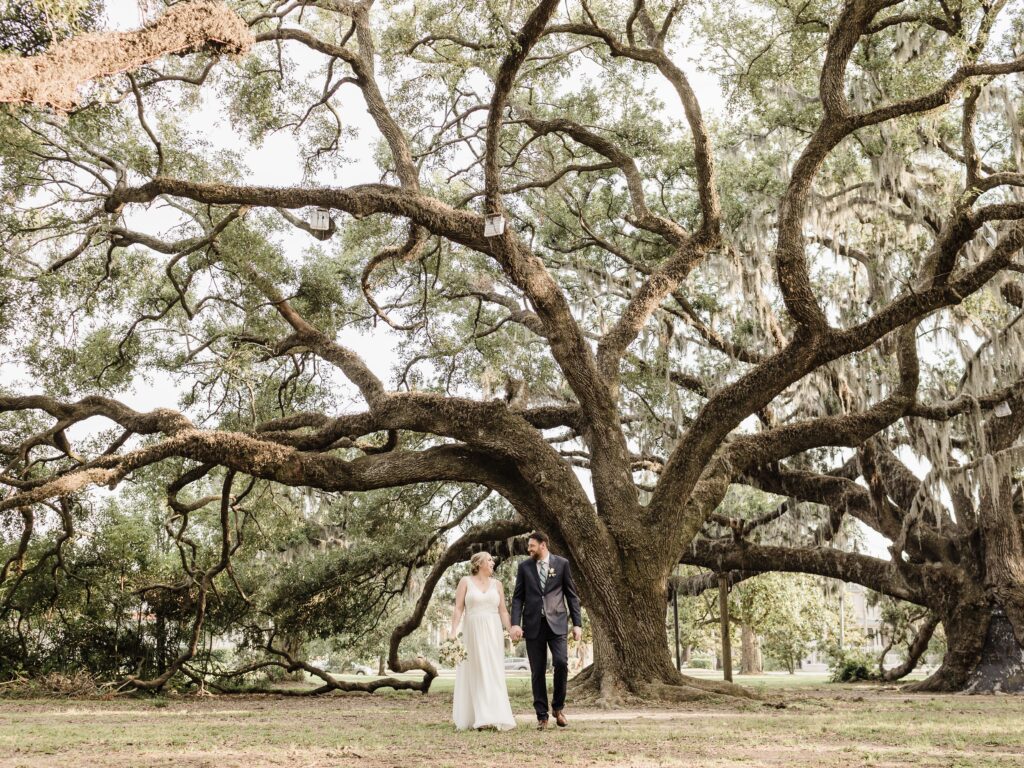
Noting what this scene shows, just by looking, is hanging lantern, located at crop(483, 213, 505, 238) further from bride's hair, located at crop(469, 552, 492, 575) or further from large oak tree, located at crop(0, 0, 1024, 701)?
bride's hair, located at crop(469, 552, 492, 575)

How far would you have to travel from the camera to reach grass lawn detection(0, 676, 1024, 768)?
14.4ft

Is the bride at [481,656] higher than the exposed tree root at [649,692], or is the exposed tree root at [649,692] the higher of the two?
the bride at [481,656]

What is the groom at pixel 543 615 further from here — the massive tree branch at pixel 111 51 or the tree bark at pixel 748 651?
the tree bark at pixel 748 651

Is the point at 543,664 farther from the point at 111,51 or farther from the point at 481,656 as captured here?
the point at 111,51

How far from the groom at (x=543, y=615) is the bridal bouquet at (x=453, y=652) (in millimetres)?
471

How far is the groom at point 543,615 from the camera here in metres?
5.94

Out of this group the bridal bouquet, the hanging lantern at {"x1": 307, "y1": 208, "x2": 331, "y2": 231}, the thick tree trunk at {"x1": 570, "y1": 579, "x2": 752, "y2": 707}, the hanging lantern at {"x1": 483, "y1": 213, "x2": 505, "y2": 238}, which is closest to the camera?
the bridal bouquet

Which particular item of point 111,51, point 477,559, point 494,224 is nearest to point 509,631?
point 477,559

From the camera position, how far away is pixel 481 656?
6000mm

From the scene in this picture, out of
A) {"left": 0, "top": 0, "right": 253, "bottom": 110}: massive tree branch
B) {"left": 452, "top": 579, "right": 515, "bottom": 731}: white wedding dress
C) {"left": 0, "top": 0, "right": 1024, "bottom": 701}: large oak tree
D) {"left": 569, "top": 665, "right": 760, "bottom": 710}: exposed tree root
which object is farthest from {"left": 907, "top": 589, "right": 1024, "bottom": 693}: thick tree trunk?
{"left": 0, "top": 0, "right": 253, "bottom": 110}: massive tree branch

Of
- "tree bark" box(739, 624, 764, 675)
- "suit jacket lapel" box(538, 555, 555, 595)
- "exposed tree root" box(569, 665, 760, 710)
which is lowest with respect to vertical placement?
"tree bark" box(739, 624, 764, 675)

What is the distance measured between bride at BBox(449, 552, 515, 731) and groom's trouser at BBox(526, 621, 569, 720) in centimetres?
21

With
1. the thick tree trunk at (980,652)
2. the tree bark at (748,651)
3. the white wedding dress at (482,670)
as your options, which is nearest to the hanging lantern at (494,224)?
the white wedding dress at (482,670)

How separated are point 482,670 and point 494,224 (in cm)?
478
